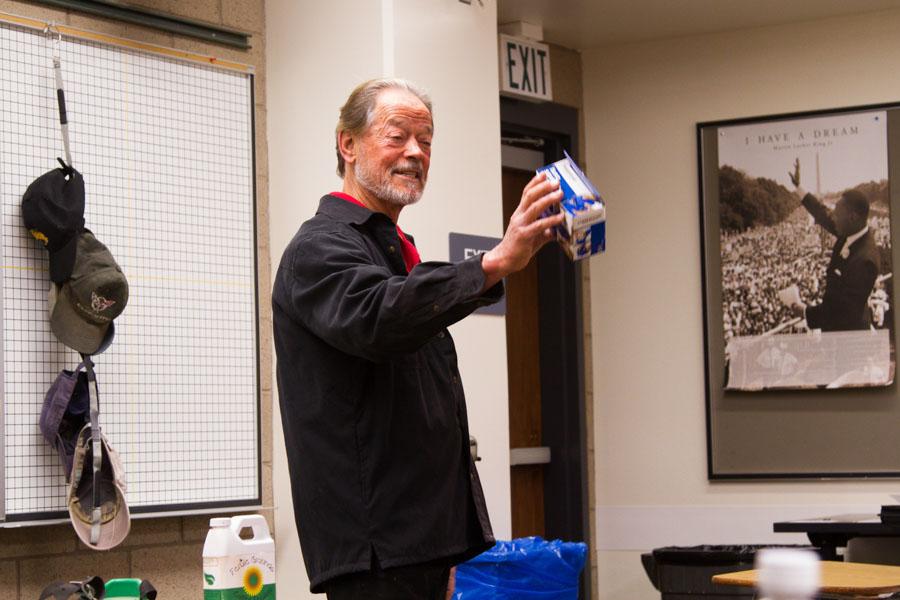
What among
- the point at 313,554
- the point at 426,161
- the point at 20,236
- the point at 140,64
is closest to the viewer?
the point at 313,554

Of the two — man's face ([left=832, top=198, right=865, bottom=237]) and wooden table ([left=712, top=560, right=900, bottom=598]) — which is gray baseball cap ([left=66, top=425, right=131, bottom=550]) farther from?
man's face ([left=832, top=198, right=865, bottom=237])

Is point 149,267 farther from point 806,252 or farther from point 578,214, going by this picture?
point 806,252

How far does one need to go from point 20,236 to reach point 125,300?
0.31 m

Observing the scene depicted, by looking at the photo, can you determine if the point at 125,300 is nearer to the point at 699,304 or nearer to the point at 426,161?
the point at 426,161

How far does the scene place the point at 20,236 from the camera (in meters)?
3.07

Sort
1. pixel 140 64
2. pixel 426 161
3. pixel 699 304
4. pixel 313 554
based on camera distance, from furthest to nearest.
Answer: pixel 699 304, pixel 140 64, pixel 426 161, pixel 313 554

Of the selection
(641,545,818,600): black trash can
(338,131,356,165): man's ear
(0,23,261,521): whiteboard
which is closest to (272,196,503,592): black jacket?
(338,131,356,165): man's ear

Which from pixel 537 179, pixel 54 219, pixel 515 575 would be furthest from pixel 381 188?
pixel 515 575

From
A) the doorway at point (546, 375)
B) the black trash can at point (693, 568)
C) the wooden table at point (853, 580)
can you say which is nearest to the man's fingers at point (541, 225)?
the wooden table at point (853, 580)

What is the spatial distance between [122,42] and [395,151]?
5.53 ft

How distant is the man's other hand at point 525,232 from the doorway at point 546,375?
3563mm

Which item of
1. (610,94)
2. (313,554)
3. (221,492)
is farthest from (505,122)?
(313,554)

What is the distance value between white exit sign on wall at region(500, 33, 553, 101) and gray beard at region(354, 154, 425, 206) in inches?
115

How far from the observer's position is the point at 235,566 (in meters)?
2.11
